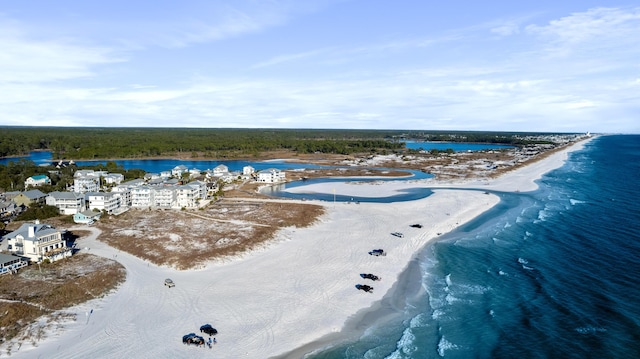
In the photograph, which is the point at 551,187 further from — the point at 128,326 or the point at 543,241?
the point at 128,326

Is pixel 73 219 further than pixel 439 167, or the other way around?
pixel 439 167

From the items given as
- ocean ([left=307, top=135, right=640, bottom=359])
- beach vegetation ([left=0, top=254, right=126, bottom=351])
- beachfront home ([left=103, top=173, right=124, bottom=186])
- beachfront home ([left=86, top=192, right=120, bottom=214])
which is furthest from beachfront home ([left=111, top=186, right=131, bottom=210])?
ocean ([left=307, top=135, right=640, bottom=359])

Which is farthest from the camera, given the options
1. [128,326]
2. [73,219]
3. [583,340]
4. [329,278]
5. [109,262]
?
[73,219]

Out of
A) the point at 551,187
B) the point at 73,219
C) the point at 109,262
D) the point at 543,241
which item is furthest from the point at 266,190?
the point at 551,187

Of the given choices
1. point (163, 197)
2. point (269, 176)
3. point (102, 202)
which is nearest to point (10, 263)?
point (102, 202)

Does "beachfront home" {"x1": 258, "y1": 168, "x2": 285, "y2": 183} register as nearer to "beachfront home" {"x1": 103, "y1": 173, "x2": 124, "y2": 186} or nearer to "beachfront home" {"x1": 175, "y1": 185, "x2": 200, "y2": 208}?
"beachfront home" {"x1": 175, "y1": 185, "x2": 200, "y2": 208}

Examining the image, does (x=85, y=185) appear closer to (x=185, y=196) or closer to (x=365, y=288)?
(x=185, y=196)

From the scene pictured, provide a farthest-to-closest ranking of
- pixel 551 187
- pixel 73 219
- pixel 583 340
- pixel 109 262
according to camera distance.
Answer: pixel 551 187 → pixel 73 219 → pixel 109 262 → pixel 583 340
